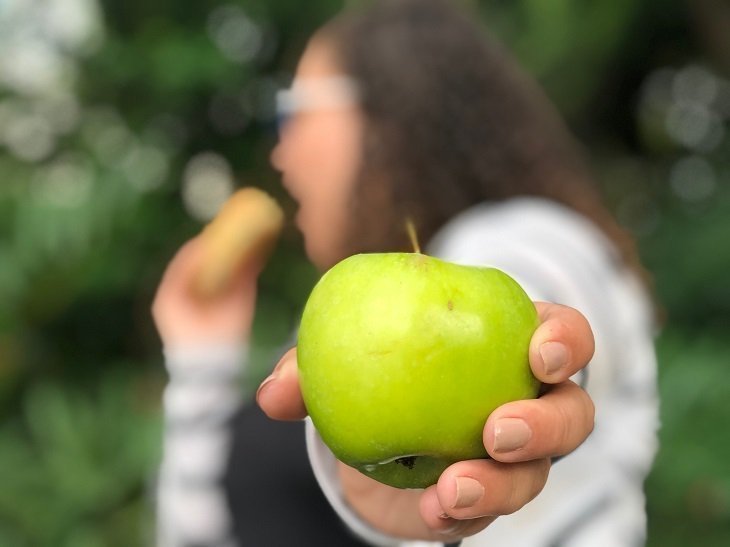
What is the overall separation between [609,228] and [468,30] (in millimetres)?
346

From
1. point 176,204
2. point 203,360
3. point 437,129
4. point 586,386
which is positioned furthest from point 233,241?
point 176,204

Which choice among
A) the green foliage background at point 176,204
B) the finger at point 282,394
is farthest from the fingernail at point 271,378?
the green foliage background at point 176,204

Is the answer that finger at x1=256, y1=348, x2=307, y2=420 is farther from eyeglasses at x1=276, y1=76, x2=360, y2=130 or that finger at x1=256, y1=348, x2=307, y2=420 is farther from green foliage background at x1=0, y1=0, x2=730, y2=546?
green foliage background at x1=0, y1=0, x2=730, y2=546

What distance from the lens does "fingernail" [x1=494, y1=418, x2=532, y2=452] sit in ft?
1.51

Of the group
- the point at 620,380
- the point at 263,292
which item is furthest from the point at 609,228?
the point at 263,292

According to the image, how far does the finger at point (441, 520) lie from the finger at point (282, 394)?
10 centimetres

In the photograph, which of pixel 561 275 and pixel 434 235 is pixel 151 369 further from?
pixel 561 275

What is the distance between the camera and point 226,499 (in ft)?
3.36

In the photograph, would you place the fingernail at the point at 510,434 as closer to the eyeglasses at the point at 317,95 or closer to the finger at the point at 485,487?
the finger at the point at 485,487

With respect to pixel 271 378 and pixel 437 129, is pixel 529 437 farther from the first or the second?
pixel 437 129

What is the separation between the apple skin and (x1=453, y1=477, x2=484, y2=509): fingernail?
0.02 meters

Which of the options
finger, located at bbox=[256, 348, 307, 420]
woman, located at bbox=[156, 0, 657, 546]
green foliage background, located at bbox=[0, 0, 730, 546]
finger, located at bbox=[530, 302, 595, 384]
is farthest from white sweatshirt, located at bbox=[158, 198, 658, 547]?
green foliage background, located at bbox=[0, 0, 730, 546]

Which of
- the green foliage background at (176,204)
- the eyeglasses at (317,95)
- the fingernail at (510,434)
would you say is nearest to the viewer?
the fingernail at (510,434)

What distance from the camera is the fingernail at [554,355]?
47 cm
